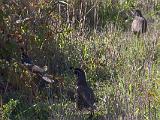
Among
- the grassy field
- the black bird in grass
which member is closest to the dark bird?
the grassy field

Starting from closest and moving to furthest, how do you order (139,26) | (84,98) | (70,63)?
(84,98)
(70,63)
(139,26)

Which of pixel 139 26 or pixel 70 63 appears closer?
pixel 70 63

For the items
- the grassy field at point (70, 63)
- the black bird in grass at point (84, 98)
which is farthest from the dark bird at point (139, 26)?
the black bird in grass at point (84, 98)

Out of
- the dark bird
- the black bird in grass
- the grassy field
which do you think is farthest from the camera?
the dark bird

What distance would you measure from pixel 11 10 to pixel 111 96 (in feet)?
6.04

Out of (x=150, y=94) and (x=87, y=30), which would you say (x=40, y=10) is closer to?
(x=87, y=30)

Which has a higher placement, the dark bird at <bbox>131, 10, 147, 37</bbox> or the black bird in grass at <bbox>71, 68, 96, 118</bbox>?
the dark bird at <bbox>131, 10, 147, 37</bbox>

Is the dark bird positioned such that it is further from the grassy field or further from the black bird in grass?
the black bird in grass

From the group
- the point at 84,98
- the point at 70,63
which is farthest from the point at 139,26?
the point at 84,98

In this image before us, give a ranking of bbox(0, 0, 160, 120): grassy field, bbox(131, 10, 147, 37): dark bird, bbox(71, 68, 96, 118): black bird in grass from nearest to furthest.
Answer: bbox(0, 0, 160, 120): grassy field
bbox(71, 68, 96, 118): black bird in grass
bbox(131, 10, 147, 37): dark bird

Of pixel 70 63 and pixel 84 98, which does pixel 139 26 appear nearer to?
pixel 70 63

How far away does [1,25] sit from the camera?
18.0ft

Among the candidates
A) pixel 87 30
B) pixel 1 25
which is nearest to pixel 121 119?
pixel 1 25

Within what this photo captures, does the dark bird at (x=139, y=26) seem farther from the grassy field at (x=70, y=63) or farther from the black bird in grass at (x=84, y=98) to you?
the black bird in grass at (x=84, y=98)
